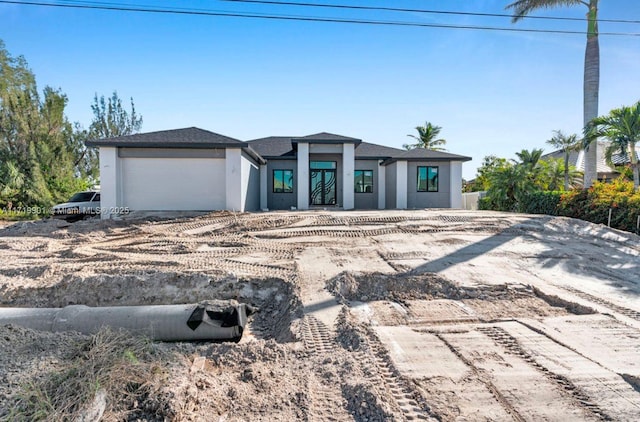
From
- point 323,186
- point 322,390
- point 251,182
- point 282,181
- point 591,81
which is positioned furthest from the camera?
point 323,186

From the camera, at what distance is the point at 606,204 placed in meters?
12.1

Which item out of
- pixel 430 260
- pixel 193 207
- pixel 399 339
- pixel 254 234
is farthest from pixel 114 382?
pixel 193 207

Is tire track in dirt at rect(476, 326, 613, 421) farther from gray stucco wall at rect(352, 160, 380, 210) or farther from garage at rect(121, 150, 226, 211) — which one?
gray stucco wall at rect(352, 160, 380, 210)

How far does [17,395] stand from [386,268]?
546 centimetres

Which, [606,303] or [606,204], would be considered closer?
[606,303]

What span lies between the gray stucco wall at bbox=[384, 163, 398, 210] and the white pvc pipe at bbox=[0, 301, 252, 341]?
15644 millimetres

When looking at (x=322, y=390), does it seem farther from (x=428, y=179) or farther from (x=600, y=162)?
(x=600, y=162)

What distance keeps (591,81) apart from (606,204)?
728 centimetres

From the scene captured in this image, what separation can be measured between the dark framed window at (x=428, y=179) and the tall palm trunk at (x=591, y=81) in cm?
672

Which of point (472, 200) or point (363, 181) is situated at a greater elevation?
point (363, 181)

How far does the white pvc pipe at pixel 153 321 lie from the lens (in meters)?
4.46

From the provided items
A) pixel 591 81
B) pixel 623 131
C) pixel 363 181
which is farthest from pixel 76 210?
pixel 591 81

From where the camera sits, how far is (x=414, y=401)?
2.80 meters

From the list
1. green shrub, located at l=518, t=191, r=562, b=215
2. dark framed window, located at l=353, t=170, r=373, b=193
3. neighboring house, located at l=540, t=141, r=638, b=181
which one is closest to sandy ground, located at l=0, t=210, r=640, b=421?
green shrub, located at l=518, t=191, r=562, b=215
